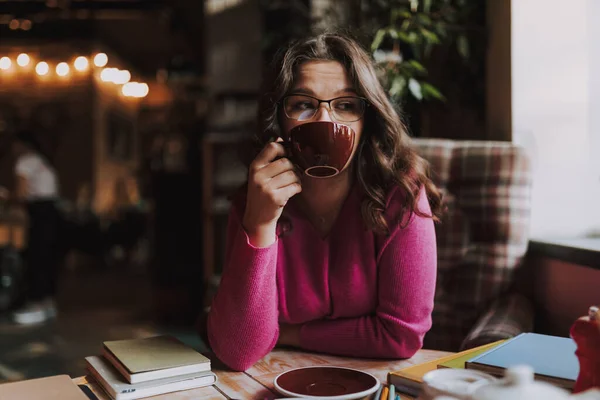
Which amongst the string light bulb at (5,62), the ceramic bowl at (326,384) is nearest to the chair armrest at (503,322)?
the ceramic bowl at (326,384)

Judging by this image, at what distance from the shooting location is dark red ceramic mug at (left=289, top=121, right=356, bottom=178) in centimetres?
96

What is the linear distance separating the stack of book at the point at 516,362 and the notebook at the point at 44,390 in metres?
0.45

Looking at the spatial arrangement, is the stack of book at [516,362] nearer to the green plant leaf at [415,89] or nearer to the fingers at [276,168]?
the fingers at [276,168]

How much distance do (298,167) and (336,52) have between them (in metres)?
0.34

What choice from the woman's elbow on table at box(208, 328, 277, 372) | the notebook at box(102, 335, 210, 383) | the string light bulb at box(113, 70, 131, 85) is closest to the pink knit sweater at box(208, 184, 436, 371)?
the woman's elbow on table at box(208, 328, 277, 372)

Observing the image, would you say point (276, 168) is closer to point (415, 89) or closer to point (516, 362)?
point (516, 362)

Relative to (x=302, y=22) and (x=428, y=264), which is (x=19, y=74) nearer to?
(x=302, y=22)

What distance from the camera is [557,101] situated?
185 centimetres

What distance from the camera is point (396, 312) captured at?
1142 millimetres

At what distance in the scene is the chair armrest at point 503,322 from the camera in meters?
1.37

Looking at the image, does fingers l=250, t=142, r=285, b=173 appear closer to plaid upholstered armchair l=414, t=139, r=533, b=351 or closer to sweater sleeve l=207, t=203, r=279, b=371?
sweater sleeve l=207, t=203, r=279, b=371

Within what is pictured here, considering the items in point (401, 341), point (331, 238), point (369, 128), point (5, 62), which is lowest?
point (401, 341)

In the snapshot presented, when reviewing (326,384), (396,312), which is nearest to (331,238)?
(396,312)

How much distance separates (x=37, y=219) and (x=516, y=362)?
15.4ft
